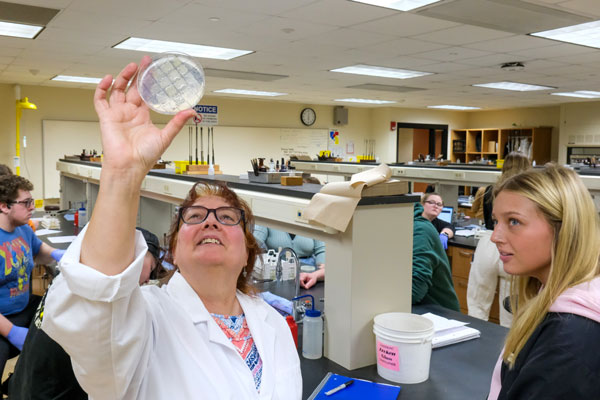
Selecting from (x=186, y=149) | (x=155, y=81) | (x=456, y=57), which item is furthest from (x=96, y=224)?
(x=186, y=149)

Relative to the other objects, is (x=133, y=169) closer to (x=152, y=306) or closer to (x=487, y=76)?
(x=152, y=306)

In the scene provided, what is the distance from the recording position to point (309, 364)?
6.19 feet

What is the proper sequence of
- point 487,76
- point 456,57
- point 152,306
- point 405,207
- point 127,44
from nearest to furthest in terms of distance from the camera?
point 152,306
point 405,207
point 127,44
point 456,57
point 487,76

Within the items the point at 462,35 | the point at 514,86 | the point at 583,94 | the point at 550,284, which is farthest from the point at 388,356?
the point at 583,94

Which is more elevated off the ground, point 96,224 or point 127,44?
point 127,44

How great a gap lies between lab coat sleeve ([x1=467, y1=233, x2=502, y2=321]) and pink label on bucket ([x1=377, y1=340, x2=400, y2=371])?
6.76 ft

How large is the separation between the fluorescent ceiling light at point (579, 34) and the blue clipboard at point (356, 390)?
380cm

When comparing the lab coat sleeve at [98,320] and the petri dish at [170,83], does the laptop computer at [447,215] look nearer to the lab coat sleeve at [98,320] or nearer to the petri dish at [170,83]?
the petri dish at [170,83]

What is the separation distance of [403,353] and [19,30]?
4.62 metres

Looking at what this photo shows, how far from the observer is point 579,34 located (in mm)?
4574

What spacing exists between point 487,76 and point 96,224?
277 inches

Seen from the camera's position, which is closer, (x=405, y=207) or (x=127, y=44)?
(x=405, y=207)

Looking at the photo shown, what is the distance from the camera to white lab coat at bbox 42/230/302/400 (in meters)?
0.78

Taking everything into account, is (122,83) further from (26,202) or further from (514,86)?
(514,86)
